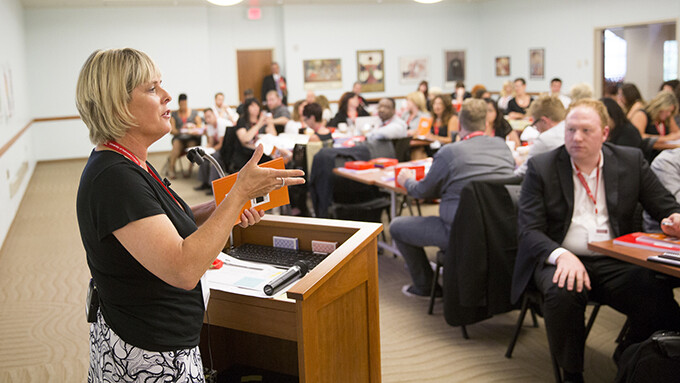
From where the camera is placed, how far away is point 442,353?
12.1 feet

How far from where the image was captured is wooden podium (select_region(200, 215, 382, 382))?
189cm

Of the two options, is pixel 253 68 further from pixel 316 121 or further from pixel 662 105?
pixel 662 105

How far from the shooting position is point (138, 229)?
148cm

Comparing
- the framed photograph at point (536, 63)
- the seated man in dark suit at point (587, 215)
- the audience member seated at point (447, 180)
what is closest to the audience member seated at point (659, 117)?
the audience member seated at point (447, 180)

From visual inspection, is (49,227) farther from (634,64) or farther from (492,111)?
(634,64)

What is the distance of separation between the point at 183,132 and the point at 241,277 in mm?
8929

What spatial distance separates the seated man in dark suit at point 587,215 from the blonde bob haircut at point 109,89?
216cm

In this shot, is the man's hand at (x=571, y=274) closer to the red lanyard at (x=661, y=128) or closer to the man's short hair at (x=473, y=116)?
the man's short hair at (x=473, y=116)

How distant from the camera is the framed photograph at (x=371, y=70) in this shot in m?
16.2

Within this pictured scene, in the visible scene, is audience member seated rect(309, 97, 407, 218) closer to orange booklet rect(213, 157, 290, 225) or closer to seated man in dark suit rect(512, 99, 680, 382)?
seated man in dark suit rect(512, 99, 680, 382)

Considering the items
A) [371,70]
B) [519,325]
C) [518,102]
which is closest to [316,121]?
[519,325]

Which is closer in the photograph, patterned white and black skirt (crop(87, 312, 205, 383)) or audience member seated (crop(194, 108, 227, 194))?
patterned white and black skirt (crop(87, 312, 205, 383))

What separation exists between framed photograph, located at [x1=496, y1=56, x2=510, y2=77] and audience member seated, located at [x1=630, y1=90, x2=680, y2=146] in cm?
950

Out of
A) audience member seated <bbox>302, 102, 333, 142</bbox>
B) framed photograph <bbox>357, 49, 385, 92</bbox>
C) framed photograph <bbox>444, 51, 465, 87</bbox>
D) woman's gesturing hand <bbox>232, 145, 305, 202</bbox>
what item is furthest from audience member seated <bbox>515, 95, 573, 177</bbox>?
framed photograph <bbox>444, 51, 465, 87</bbox>
